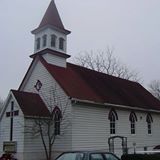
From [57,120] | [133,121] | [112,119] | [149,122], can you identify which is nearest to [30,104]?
[57,120]

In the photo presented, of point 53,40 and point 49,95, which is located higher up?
point 53,40

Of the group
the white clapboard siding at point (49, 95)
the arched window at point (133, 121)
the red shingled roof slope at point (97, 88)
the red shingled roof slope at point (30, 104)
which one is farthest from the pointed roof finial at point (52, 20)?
the arched window at point (133, 121)

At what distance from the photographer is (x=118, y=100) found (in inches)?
1182

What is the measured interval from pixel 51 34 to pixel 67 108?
318 inches

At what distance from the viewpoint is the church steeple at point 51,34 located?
2991cm

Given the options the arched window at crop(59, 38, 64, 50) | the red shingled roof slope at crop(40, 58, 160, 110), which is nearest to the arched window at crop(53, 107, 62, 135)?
the red shingled roof slope at crop(40, 58, 160, 110)

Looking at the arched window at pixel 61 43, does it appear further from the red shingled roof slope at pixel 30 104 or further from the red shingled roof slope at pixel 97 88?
the red shingled roof slope at pixel 30 104

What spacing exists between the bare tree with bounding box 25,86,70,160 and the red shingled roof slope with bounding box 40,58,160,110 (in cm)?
133

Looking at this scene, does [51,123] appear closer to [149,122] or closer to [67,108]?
[67,108]

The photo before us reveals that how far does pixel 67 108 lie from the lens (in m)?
25.2

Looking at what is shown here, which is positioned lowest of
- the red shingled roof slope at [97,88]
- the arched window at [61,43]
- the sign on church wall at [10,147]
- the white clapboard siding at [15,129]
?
the sign on church wall at [10,147]

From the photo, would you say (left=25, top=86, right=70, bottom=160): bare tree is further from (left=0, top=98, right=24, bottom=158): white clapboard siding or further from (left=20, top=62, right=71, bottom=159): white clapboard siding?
(left=0, top=98, right=24, bottom=158): white clapboard siding

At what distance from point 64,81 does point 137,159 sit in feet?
31.1

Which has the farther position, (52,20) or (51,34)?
(52,20)
